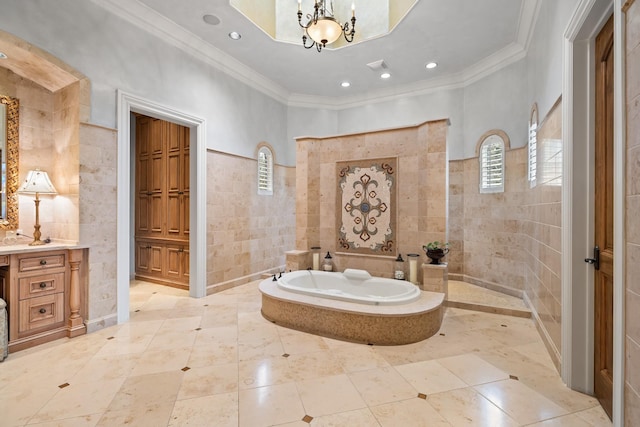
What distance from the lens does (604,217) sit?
189 centimetres

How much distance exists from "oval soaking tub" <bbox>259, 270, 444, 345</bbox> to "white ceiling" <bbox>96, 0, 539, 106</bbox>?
3.40 m

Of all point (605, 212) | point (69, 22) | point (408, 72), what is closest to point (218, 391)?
point (605, 212)

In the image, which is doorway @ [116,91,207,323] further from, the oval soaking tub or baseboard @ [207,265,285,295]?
the oval soaking tub

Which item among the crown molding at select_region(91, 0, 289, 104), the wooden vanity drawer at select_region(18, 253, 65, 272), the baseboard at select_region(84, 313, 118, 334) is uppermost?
the crown molding at select_region(91, 0, 289, 104)

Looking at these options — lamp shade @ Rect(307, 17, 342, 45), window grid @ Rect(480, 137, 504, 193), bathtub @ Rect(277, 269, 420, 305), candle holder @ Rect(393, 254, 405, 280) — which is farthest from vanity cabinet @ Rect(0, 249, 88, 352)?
window grid @ Rect(480, 137, 504, 193)

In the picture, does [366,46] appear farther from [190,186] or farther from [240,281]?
[240,281]

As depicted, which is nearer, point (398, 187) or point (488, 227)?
point (398, 187)

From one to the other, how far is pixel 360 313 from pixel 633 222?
2.06 meters

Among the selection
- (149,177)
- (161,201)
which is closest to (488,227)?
(161,201)

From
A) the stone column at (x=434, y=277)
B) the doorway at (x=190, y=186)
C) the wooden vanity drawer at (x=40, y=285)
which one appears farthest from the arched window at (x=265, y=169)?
the stone column at (x=434, y=277)

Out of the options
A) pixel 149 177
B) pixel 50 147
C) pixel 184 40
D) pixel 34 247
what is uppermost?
pixel 184 40

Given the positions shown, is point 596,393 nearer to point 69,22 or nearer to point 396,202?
point 396,202

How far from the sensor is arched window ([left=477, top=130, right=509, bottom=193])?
446 cm

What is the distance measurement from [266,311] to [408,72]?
455cm
